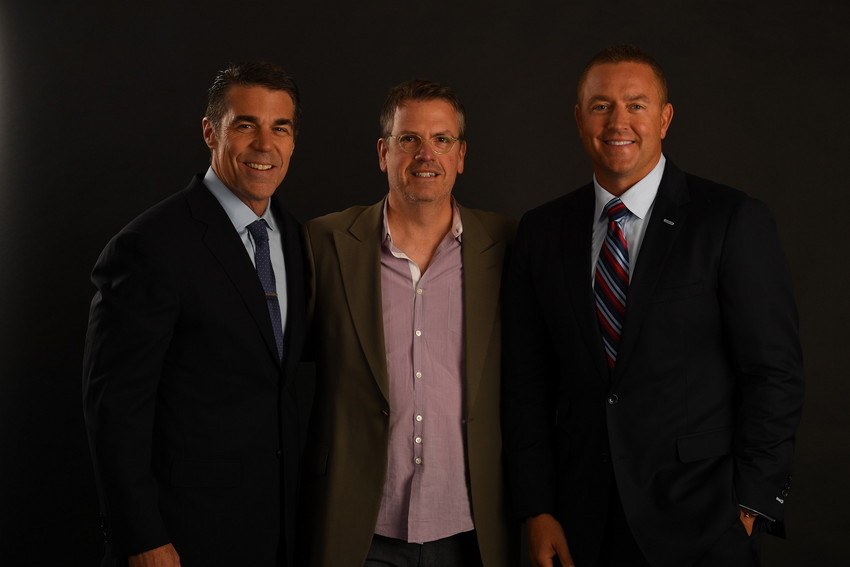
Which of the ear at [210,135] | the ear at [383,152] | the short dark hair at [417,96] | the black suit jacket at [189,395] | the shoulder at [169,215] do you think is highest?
the short dark hair at [417,96]

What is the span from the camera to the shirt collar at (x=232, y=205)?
8.07ft

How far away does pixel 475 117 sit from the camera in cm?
349

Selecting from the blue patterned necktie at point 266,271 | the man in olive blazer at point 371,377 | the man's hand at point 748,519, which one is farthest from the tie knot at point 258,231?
the man's hand at point 748,519

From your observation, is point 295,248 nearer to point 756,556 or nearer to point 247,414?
point 247,414

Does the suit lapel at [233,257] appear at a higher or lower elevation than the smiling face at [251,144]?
lower

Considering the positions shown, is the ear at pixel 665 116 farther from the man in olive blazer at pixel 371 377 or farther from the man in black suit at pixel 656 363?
the man in olive blazer at pixel 371 377

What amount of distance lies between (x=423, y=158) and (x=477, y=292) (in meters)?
0.46

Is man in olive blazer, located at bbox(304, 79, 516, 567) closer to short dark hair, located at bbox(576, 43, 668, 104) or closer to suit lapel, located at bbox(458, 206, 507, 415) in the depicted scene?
suit lapel, located at bbox(458, 206, 507, 415)

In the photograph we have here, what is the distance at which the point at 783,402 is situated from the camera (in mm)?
2182

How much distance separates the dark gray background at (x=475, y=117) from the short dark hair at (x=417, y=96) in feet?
2.35

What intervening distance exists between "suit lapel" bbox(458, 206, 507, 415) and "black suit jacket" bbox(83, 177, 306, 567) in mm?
546

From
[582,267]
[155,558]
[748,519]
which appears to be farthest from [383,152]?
[748,519]

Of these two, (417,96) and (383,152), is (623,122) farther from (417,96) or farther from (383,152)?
(383,152)

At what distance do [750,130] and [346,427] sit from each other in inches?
87.0
